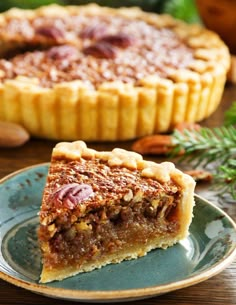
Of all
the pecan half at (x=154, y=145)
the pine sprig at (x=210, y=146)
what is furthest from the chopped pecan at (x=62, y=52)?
the pine sprig at (x=210, y=146)

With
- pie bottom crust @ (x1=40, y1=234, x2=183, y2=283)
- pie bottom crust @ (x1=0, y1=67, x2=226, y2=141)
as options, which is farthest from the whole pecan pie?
pie bottom crust @ (x1=40, y1=234, x2=183, y2=283)

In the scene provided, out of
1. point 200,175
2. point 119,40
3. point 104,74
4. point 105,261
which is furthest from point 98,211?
point 119,40

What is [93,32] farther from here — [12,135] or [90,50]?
[12,135]

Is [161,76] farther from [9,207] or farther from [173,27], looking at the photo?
[9,207]

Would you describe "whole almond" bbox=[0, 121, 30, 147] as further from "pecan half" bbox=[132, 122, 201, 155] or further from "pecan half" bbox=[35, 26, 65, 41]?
"pecan half" bbox=[35, 26, 65, 41]

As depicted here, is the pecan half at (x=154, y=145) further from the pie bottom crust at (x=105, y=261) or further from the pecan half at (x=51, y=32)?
the pecan half at (x=51, y=32)

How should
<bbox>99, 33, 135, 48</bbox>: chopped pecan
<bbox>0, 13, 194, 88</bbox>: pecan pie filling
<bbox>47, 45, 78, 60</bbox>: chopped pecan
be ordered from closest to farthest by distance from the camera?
<bbox>0, 13, 194, 88</bbox>: pecan pie filling, <bbox>47, 45, 78, 60</bbox>: chopped pecan, <bbox>99, 33, 135, 48</bbox>: chopped pecan
